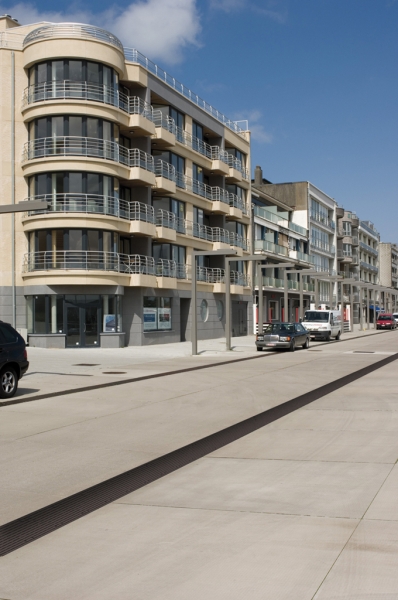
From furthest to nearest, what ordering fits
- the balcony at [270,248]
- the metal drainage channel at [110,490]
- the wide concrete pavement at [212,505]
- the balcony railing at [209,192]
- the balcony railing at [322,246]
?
the balcony railing at [322,246] < the balcony at [270,248] < the balcony railing at [209,192] < the metal drainage channel at [110,490] < the wide concrete pavement at [212,505]

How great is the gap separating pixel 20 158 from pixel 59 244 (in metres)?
5.08

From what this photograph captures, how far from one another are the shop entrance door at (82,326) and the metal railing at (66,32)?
13.3 m

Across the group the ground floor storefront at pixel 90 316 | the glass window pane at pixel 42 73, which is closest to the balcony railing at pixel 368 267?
the ground floor storefront at pixel 90 316

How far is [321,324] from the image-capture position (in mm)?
45875

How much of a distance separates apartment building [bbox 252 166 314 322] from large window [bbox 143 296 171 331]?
49.7ft

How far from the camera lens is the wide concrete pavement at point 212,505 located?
189 inches

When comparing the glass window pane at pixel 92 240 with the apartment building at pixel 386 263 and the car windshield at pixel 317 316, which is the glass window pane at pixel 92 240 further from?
the apartment building at pixel 386 263

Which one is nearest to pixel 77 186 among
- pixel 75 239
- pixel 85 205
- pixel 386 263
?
pixel 85 205

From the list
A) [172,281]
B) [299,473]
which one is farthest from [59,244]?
[299,473]

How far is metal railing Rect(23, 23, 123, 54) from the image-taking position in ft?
116

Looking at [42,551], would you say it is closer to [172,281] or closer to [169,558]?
[169,558]

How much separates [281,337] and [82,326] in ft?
32.5

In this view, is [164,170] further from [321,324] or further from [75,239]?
[321,324]

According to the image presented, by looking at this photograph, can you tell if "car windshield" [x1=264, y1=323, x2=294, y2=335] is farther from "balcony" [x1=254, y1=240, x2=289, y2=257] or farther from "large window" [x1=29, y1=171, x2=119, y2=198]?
"balcony" [x1=254, y1=240, x2=289, y2=257]
